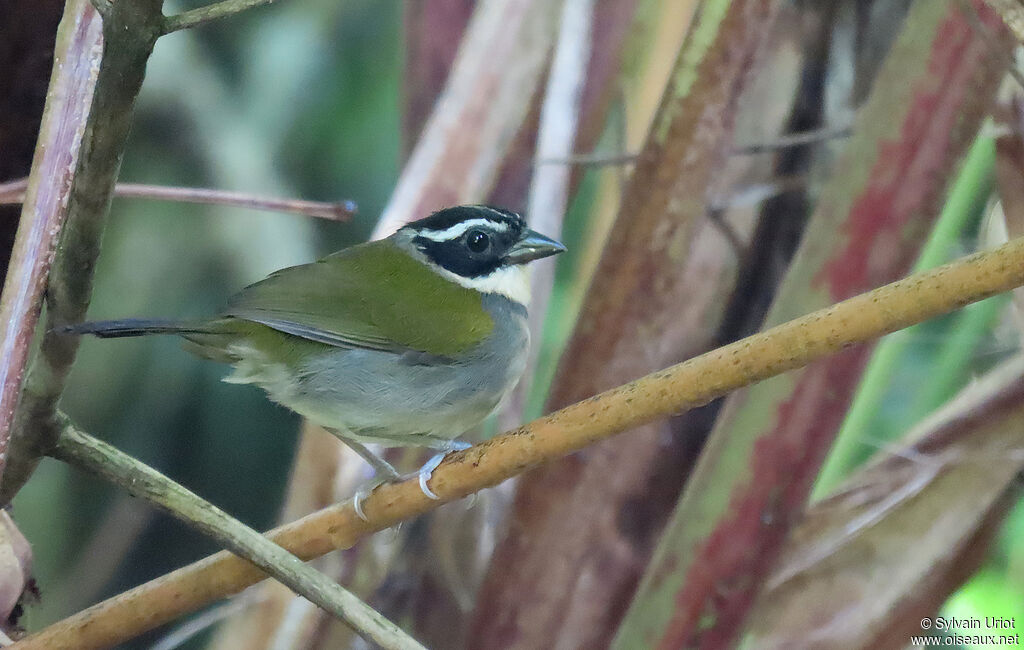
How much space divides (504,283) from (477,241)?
0.10 m

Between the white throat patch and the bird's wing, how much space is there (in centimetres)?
5

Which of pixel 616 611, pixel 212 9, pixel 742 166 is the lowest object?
pixel 616 611

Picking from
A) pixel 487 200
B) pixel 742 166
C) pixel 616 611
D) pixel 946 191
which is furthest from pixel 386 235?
pixel 946 191

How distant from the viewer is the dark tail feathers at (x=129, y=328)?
92 cm

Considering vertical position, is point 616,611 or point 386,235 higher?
point 386,235

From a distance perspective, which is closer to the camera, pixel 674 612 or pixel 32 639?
pixel 32 639

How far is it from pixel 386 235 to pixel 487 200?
0.22 meters

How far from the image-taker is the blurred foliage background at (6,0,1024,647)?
Answer: 257cm

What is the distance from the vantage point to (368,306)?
5.29 ft

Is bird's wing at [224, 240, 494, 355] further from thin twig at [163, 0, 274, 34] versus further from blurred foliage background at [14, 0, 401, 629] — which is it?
blurred foliage background at [14, 0, 401, 629]

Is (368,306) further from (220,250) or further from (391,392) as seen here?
(220,250)

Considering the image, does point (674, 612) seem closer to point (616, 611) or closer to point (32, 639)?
point (616, 611)

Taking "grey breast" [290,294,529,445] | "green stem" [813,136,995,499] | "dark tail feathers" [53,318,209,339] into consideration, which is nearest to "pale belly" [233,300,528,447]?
"grey breast" [290,294,529,445]

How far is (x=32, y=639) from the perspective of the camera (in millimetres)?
965
